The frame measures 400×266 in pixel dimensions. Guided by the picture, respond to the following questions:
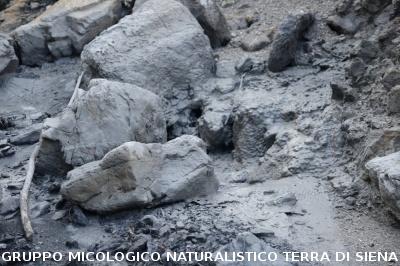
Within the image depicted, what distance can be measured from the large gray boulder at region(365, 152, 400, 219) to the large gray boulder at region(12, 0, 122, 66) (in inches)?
183

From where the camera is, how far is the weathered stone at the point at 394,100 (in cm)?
495

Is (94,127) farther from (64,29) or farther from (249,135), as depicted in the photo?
(64,29)

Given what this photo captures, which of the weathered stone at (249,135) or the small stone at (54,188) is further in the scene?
the weathered stone at (249,135)

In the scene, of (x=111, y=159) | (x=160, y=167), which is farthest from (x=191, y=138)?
(x=111, y=159)

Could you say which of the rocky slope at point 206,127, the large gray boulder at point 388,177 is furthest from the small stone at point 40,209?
the large gray boulder at point 388,177

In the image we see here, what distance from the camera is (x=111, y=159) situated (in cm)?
464

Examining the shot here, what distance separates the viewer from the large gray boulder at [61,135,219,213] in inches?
183

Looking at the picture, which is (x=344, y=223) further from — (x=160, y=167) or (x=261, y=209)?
(x=160, y=167)

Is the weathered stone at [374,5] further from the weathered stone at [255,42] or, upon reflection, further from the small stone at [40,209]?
the small stone at [40,209]

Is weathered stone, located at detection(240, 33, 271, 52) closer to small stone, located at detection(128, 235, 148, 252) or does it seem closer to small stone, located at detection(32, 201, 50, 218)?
small stone, located at detection(32, 201, 50, 218)

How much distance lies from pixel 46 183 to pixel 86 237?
3.77ft

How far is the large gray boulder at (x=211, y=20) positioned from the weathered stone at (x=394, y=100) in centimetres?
289

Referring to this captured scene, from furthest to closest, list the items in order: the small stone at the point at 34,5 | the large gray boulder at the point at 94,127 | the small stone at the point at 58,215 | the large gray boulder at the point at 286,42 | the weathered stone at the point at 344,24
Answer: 1. the small stone at the point at 34,5
2. the weathered stone at the point at 344,24
3. the large gray boulder at the point at 286,42
4. the large gray boulder at the point at 94,127
5. the small stone at the point at 58,215

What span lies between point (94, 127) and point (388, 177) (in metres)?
2.59
